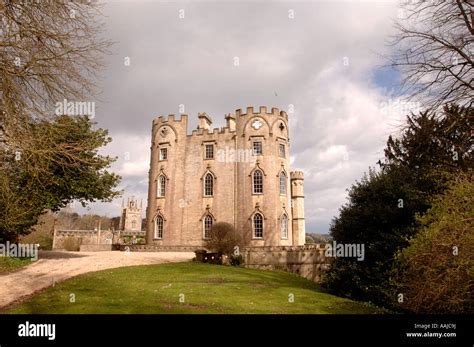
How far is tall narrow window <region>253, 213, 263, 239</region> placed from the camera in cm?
3288

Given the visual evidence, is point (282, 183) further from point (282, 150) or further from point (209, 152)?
point (209, 152)

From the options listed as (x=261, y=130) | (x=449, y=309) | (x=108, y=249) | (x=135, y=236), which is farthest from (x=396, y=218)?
(x=135, y=236)

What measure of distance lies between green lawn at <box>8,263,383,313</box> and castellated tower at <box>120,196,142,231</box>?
6449 cm

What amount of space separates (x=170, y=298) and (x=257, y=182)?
77.9 feet

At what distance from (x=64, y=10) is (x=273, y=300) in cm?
969

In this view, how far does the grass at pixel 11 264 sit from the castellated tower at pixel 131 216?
60.5m

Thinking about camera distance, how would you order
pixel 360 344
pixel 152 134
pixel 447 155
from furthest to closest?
pixel 152 134
pixel 447 155
pixel 360 344

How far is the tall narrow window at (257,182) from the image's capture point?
3388 cm

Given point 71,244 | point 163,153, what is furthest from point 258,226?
point 71,244

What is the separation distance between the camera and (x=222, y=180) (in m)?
35.2

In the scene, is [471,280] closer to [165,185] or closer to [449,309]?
[449,309]

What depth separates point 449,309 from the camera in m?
7.93

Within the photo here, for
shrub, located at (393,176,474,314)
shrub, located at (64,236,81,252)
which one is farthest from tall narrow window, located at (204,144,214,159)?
shrub, located at (393,176,474,314)

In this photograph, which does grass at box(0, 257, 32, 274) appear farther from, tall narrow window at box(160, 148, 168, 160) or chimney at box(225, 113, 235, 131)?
chimney at box(225, 113, 235, 131)
